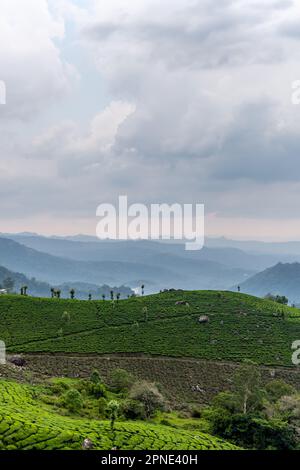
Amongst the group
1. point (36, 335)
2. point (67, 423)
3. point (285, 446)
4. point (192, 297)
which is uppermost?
point (192, 297)

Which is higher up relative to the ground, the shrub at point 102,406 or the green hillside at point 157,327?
the green hillside at point 157,327

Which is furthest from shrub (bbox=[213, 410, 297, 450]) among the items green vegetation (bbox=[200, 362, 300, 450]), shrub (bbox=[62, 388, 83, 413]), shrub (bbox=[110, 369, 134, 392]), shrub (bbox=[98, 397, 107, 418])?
shrub (bbox=[110, 369, 134, 392])

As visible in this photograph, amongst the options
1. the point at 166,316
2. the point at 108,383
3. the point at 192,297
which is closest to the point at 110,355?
the point at 108,383

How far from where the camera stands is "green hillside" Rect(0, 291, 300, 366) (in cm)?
8412

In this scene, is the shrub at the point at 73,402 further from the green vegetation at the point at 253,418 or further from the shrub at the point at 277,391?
the shrub at the point at 277,391

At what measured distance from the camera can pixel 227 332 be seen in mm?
92688

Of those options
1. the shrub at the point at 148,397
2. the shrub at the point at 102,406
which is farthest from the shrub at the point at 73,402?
the shrub at the point at 148,397

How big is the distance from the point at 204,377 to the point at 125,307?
31.8 m

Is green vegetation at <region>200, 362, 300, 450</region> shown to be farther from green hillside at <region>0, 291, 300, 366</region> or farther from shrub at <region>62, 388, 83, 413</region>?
green hillside at <region>0, 291, 300, 366</region>

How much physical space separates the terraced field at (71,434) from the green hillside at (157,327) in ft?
130

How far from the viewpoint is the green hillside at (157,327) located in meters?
A: 84.1

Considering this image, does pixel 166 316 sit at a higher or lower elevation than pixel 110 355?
higher

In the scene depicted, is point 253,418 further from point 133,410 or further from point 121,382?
point 121,382
